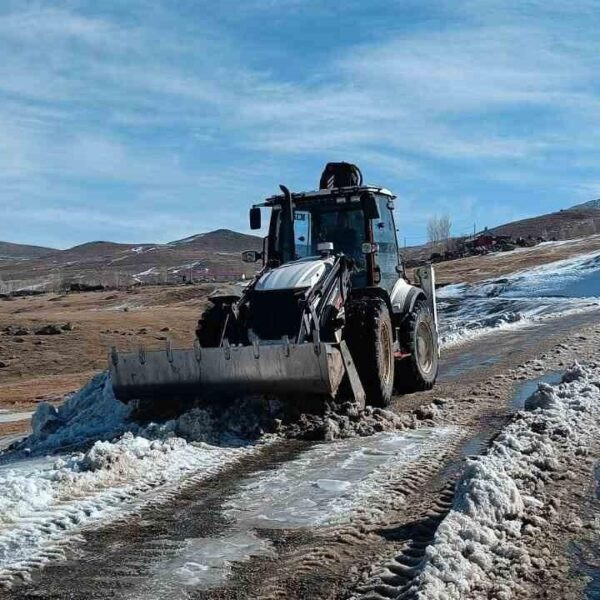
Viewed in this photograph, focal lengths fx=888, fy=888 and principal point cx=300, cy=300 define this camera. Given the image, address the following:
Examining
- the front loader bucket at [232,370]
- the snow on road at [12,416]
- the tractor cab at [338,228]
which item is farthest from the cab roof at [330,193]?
the snow on road at [12,416]

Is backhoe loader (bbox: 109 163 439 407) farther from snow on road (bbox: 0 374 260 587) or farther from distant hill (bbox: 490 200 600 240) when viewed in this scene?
distant hill (bbox: 490 200 600 240)

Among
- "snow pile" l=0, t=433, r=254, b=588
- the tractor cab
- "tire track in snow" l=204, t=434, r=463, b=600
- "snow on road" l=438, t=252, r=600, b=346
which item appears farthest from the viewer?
"snow on road" l=438, t=252, r=600, b=346

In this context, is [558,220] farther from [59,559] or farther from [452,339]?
[59,559]

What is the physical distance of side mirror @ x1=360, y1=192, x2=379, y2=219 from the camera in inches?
434

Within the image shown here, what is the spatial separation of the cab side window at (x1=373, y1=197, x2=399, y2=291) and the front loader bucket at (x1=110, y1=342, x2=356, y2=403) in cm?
240

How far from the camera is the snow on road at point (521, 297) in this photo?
25.2 m

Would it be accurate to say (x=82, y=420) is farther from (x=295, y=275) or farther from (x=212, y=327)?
(x=295, y=275)

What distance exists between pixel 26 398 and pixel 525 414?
16.6 m

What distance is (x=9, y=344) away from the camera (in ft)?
106

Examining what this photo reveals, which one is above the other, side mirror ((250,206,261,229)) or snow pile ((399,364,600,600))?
side mirror ((250,206,261,229))

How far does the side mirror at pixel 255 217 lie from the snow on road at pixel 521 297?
Answer: 988 cm

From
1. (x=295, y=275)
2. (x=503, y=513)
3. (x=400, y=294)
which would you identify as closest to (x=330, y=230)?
(x=400, y=294)

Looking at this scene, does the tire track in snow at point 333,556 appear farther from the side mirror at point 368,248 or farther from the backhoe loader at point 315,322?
A: the side mirror at point 368,248

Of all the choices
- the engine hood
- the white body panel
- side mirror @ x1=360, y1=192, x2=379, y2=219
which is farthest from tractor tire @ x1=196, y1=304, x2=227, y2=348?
the white body panel
